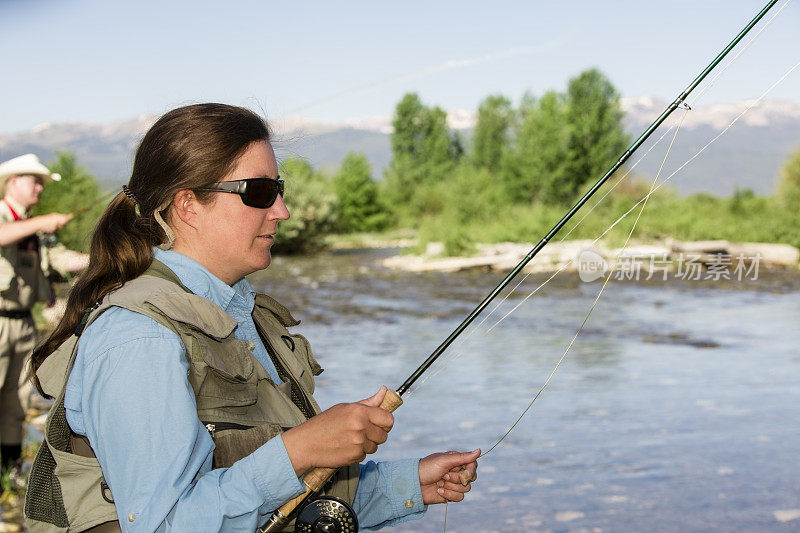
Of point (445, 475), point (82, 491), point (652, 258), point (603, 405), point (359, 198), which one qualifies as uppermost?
point (82, 491)

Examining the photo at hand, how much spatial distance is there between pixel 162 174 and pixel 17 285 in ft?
13.5

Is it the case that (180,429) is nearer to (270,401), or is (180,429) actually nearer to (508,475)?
(270,401)

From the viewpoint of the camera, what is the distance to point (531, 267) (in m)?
22.8

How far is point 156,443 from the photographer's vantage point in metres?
1.42

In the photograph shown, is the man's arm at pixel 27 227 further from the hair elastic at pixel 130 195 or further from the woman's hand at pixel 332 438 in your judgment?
the woman's hand at pixel 332 438

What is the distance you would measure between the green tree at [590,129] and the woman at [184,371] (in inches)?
2162

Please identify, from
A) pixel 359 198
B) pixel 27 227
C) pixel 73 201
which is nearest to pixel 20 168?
pixel 27 227

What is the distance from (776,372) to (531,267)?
43.8 ft

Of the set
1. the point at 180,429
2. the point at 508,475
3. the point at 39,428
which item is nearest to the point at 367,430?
the point at 180,429

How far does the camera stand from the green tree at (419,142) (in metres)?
79.1

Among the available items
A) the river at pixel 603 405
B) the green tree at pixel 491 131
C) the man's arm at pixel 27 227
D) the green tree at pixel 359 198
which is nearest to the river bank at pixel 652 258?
the river at pixel 603 405

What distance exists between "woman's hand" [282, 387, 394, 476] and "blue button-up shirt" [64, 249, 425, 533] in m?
0.02

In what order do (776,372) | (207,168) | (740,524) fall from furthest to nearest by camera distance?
1. (776,372)
2. (740,524)
3. (207,168)

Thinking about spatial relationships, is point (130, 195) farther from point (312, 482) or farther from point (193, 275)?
point (312, 482)
